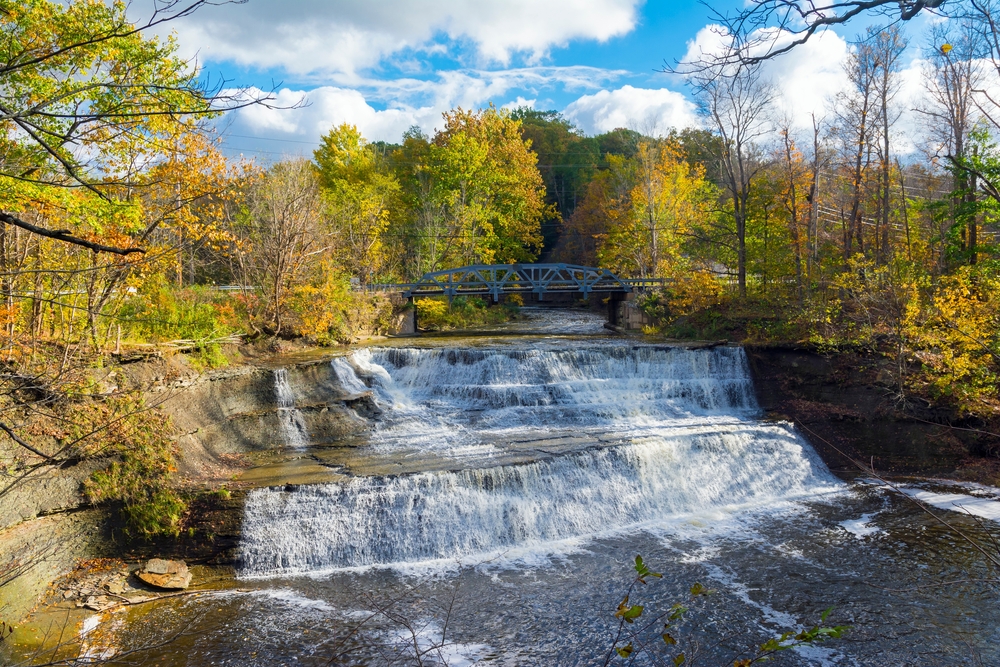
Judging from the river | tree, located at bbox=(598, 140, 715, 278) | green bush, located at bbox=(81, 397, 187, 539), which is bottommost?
the river

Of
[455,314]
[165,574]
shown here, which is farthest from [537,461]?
[455,314]

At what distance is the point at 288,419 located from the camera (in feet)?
40.6

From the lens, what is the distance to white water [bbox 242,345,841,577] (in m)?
9.21

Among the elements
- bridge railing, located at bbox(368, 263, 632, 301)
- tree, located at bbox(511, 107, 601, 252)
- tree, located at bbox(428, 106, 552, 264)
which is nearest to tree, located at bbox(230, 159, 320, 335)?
bridge railing, located at bbox(368, 263, 632, 301)

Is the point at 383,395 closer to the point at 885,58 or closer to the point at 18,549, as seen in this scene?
the point at 18,549

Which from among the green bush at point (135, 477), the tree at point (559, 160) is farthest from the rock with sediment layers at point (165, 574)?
the tree at point (559, 160)

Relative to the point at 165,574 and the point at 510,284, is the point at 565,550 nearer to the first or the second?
the point at 165,574

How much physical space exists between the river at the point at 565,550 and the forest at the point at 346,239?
2.42 metres

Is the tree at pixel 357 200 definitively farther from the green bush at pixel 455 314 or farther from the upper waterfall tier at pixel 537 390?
the upper waterfall tier at pixel 537 390

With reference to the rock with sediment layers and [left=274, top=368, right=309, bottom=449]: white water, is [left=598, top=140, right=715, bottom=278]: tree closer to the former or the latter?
[left=274, top=368, right=309, bottom=449]: white water

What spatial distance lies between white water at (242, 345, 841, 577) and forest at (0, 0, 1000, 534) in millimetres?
2233

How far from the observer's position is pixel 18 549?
310 inches

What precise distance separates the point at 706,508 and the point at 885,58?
1467 centimetres

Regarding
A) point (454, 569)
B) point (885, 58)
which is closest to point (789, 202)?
point (885, 58)
